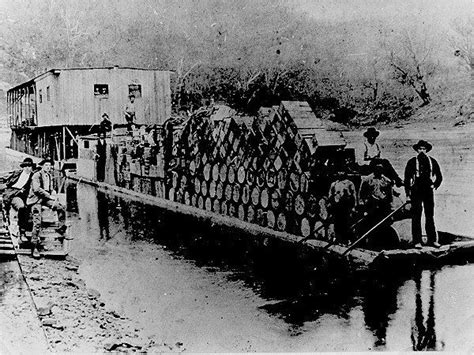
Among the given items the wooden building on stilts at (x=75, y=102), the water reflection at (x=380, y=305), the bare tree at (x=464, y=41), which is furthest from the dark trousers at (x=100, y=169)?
the bare tree at (x=464, y=41)

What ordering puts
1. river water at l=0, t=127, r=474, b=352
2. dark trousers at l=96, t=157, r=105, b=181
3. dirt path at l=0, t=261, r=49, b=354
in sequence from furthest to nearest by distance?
dark trousers at l=96, t=157, r=105, b=181 < dirt path at l=0, t=261, r=49, b=354 < river water at l=0, t=127, r=474, b=352

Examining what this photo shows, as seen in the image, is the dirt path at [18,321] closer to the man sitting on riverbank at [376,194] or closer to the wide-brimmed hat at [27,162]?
the wide-brimmed hat at [27,162]

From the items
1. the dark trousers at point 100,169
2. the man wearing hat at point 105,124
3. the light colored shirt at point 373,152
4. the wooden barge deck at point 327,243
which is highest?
the man wearing hat at point 105,124

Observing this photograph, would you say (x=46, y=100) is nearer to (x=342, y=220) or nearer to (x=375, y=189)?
(x=342, y=220)

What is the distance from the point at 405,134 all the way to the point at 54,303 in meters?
2.02

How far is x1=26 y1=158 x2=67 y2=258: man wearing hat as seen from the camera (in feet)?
9.62

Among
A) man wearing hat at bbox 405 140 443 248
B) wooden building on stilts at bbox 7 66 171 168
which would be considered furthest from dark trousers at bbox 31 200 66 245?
man wearing hat at bbox 405 140 443 248

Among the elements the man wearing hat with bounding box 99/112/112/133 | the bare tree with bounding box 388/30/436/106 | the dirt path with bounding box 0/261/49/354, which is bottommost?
the dirt path with bounding box 0/261/49/354

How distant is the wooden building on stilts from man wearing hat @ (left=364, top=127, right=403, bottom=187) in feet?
3.54

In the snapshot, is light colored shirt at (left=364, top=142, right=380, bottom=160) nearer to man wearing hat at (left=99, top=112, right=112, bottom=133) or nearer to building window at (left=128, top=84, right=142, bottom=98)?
building window at (left=128, top=84, right=142, bottom=98)

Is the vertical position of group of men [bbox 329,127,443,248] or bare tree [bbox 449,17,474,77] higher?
bare tree [bbox 449,17,474,77]

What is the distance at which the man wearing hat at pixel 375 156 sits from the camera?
285 cm

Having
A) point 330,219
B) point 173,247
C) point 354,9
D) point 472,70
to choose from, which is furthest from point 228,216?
point 472,70

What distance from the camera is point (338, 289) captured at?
264cm
